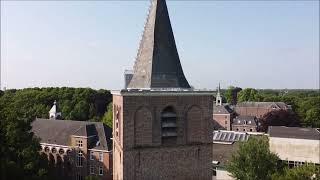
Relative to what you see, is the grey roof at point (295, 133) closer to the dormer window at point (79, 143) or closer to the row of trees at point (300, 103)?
the dormer window at point (79, 143)

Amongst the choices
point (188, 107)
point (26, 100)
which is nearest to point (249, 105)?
point (26, 100)

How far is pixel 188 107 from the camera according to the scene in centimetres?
1806

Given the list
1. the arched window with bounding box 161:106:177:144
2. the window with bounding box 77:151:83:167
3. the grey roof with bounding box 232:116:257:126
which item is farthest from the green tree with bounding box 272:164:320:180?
the grey roof with bounding box 232:116:257:126

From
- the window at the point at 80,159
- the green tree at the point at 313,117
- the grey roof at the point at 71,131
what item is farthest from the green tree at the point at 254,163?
the green tree at the point at 313,117

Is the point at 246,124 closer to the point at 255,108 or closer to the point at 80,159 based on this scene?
the point at 255,108

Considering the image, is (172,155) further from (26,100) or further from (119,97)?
(26,100)

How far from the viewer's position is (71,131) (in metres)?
47.8

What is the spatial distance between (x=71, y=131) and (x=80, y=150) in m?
3.88

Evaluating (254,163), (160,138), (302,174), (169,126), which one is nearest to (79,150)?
(254,163)

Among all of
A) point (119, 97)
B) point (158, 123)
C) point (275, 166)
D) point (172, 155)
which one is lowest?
point (275, 166)

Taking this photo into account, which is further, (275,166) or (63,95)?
(63,95)

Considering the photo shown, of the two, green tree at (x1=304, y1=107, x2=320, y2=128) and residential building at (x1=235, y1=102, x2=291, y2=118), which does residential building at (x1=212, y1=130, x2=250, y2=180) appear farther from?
residential building at (x1=235, y1=102, x2=291, y2=118)

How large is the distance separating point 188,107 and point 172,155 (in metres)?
2.43

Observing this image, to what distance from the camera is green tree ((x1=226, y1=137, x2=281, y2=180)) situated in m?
31.0
